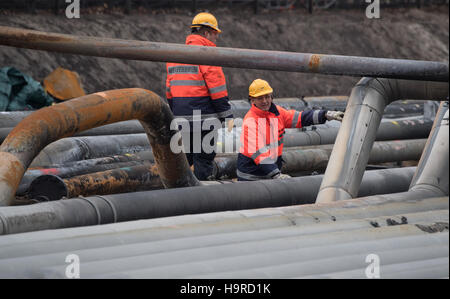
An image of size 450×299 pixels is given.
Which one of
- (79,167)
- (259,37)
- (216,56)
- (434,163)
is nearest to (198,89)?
(79,167)

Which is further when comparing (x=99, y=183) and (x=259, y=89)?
(x=259, y=89)

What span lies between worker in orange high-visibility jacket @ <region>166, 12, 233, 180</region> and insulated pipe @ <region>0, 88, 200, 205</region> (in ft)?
4.91

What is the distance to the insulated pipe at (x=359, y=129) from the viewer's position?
3.53m

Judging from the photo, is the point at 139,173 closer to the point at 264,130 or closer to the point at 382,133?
the point at 264,130

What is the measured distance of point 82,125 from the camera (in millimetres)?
3611

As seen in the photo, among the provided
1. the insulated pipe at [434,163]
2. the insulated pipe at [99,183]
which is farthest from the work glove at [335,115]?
the insulated pipe at [434,163]

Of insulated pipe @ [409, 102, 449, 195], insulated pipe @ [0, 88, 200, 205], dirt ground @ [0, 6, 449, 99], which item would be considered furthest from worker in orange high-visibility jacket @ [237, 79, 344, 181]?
dirt ground @ [0, 6, 449, 99]

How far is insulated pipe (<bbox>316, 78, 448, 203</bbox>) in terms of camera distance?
3533 mm

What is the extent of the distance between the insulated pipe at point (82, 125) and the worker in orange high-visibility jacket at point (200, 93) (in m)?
1.50

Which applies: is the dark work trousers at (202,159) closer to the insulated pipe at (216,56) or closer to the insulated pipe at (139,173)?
the insulated pipe at (139,173)

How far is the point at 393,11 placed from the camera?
22891 millimetres

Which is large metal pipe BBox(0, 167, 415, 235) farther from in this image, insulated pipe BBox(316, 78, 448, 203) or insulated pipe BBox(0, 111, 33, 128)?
insulated pipe BBox(0, 111, 33, 128)

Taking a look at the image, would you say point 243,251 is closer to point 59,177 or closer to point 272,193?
point 272,193

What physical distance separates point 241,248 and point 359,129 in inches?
57.3
